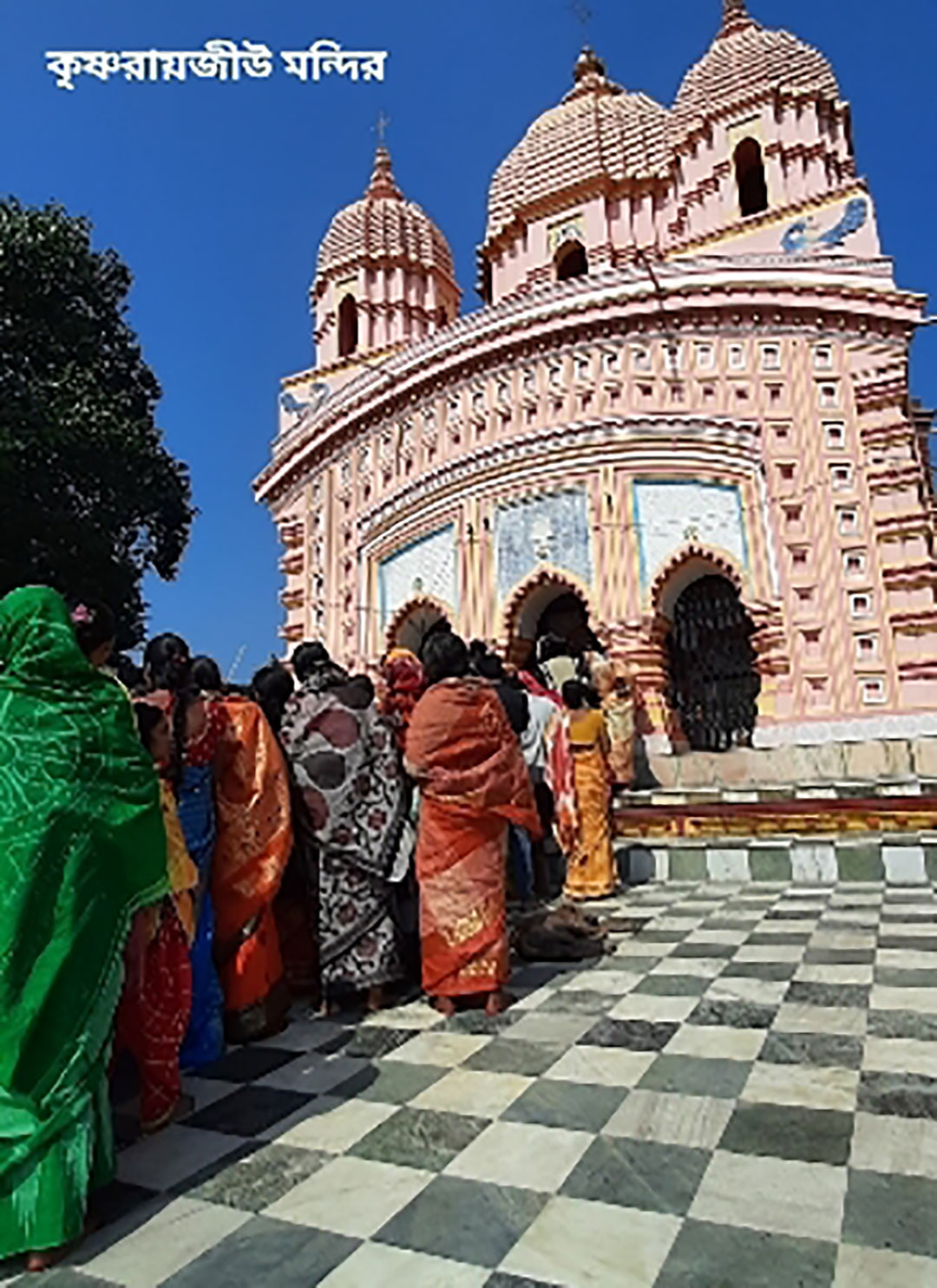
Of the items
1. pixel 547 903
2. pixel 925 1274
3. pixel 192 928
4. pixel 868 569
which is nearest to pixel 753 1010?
pixel 925 1274

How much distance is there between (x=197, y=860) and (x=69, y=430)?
11.6 meters

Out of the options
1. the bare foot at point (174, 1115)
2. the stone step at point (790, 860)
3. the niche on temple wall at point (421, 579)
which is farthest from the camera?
the niche on temple wall at point (421, 579)

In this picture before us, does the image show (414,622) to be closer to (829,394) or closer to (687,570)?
(687,570)

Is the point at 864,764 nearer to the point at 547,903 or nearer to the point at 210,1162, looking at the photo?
the point at 547,903

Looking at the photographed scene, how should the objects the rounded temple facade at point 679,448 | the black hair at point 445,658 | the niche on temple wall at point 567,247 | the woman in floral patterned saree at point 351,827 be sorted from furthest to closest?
1. the niche on temple wall at point 567,247
2. the rounded temple facade at point 679,448
3. the black hair at point 445,658
4. the woman in floral patterned saree at point 351,827

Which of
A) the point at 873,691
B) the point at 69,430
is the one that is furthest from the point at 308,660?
the point at 69,430

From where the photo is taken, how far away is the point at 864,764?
819cm

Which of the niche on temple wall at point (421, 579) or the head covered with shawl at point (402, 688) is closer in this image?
the head covered with shawl at point (402, 688)

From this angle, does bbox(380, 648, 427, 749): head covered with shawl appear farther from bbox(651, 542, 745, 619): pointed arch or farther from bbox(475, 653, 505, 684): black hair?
→ bbox(651, 542, 745, 619): pointed arch

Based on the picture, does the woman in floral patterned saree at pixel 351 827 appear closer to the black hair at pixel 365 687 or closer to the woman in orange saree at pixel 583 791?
the black hair at pixel 365 687

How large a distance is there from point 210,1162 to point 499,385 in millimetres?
11957

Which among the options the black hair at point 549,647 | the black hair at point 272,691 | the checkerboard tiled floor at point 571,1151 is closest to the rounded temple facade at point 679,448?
the black hair at point 549,647

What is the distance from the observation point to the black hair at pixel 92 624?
230 cm

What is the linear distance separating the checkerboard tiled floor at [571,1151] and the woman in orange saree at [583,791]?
7.59 feet
